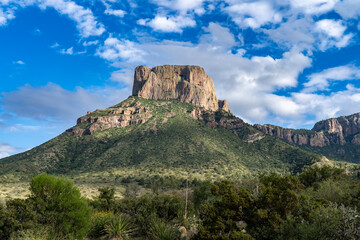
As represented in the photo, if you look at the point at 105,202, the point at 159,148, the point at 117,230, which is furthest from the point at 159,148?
the point at 117,230

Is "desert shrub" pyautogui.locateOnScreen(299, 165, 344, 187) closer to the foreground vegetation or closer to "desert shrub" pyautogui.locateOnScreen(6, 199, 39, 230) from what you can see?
the foreground vegetation

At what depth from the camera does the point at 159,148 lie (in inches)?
4230

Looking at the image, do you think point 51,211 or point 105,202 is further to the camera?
point 105,202

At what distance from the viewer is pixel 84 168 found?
104 meters

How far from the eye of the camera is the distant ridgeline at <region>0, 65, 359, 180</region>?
3752 inches

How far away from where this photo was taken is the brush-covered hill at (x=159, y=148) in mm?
95812

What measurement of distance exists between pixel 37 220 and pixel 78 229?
2.65 m

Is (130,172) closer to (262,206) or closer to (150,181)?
(150,181)

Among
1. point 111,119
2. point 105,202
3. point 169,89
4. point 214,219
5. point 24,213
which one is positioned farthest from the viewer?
point 169,89

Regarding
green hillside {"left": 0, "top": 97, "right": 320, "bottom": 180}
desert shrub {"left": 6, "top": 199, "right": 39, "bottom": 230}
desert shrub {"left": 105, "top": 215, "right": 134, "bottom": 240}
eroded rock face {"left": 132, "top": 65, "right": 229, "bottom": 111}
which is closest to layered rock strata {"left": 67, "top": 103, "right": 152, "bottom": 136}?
green hillside {"left": 0, "top": 97, "right": 320, "bottom": 180}

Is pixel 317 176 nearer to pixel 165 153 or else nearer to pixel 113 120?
pixel 165 153

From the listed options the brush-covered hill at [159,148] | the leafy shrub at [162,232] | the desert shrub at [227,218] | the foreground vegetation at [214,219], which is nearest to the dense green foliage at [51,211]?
the foreground vegetation at [214,219]

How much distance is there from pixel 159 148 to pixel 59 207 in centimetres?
9212

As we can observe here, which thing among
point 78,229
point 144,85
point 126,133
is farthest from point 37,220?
point 144,85
